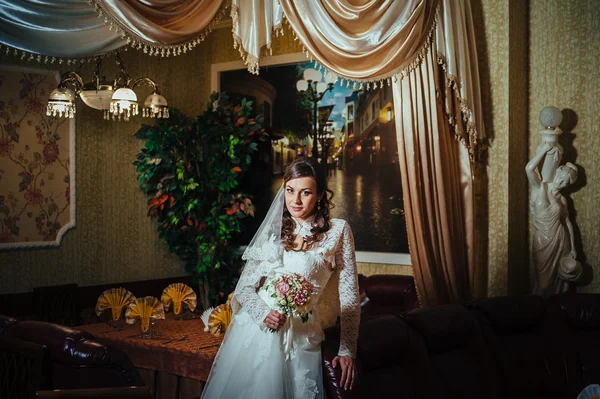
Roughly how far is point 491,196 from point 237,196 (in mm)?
2536

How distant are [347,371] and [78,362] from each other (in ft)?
3.67

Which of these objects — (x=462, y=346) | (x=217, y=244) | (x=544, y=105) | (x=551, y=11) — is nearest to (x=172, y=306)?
(x=217, y=244)

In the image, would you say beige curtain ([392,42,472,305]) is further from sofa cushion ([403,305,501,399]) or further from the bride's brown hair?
the bride's brown hair

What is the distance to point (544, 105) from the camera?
16.6 feet

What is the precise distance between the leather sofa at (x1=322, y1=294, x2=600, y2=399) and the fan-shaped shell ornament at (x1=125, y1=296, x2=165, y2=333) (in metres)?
1.44

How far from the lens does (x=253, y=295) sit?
3004mm

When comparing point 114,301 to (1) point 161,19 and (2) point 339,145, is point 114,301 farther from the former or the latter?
(2) point 339,145

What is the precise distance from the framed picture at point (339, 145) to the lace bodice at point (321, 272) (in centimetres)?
271

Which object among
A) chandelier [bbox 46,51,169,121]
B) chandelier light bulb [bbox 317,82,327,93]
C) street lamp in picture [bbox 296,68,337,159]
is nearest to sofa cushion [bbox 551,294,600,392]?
street lamp in picture [bbox 296,68,337,159]

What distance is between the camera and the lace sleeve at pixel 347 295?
288cm

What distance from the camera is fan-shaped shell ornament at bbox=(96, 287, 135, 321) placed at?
4.25 meters

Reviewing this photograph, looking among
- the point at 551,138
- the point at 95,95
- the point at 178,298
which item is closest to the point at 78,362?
the point at 178,298

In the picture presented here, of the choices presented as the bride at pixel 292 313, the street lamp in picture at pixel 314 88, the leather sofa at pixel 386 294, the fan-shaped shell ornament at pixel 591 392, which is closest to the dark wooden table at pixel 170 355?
the bride at pixel 292 313

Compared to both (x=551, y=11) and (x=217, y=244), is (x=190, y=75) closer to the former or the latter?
(x=217, y=244)
